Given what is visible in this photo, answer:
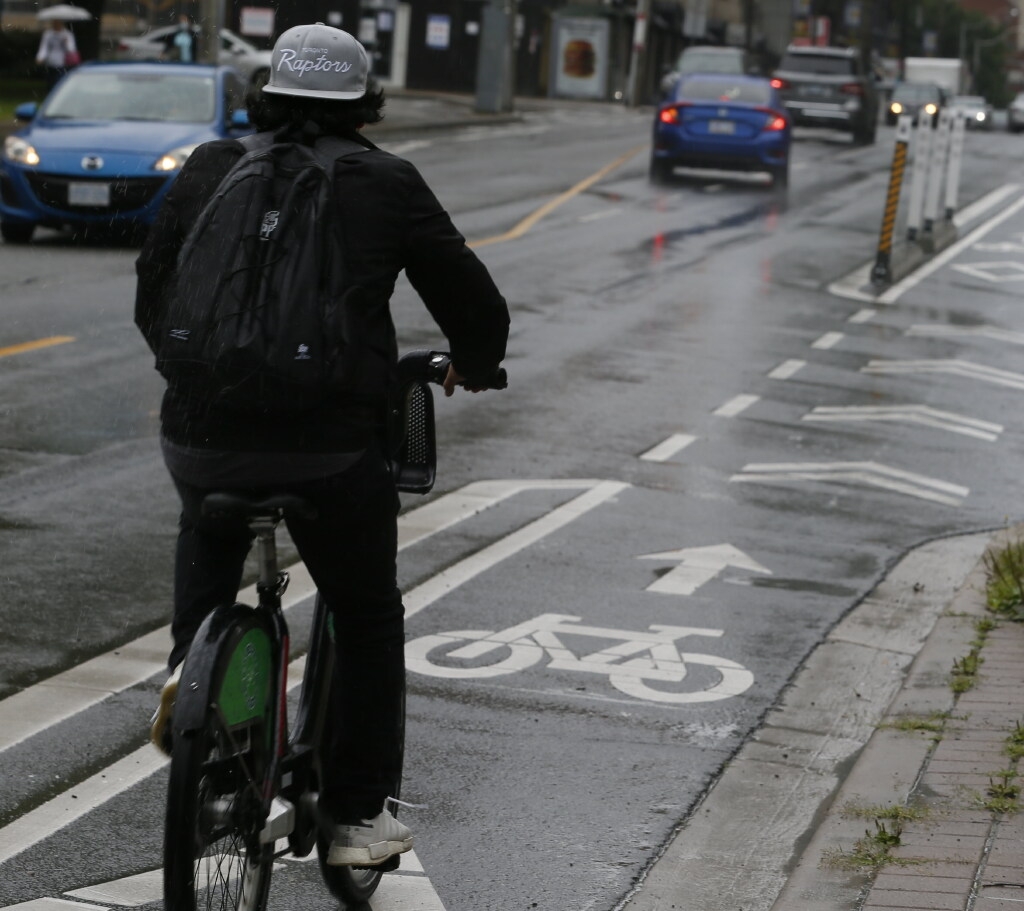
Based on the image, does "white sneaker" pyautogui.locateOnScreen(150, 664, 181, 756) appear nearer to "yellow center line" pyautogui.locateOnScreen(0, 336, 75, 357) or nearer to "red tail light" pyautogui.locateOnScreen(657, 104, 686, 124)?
"yellow center line" pyautogui.locateOnScreen(0, 336, 75, 357)

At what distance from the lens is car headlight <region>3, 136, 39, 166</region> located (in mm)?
18156

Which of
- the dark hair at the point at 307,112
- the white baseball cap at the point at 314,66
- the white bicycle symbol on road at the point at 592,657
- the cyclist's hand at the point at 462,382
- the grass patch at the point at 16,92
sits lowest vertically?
the grass patch at the point at 16,92

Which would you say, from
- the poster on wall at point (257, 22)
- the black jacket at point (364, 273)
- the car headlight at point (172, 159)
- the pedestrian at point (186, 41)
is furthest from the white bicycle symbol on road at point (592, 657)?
the poster on wall at point (257, 22)

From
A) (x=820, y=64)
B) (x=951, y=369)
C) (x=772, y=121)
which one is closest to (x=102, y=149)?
(x=951, y=369)

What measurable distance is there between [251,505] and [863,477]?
300 inches

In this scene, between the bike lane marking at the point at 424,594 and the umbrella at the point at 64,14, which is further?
the umbrella at the point at 64,14

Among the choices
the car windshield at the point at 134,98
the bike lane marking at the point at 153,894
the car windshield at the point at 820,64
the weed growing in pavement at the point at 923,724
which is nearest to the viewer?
the bike lane marking at the point at 153,894

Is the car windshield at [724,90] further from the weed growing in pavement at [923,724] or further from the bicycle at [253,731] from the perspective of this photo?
the bicycle at [253,731]

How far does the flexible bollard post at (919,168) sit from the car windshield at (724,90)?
592 cm

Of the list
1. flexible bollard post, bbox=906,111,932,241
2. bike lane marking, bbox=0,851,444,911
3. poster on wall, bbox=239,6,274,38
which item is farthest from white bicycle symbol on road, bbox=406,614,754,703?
poster on wall, bbox=239,6,274,38

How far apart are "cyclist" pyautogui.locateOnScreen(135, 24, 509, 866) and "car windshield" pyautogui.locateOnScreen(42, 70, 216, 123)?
15866 millimetres

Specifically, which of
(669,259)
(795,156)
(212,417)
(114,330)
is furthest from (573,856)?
(795,156)

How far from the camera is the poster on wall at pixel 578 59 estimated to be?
67.4 m

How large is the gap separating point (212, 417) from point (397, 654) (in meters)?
0.72
